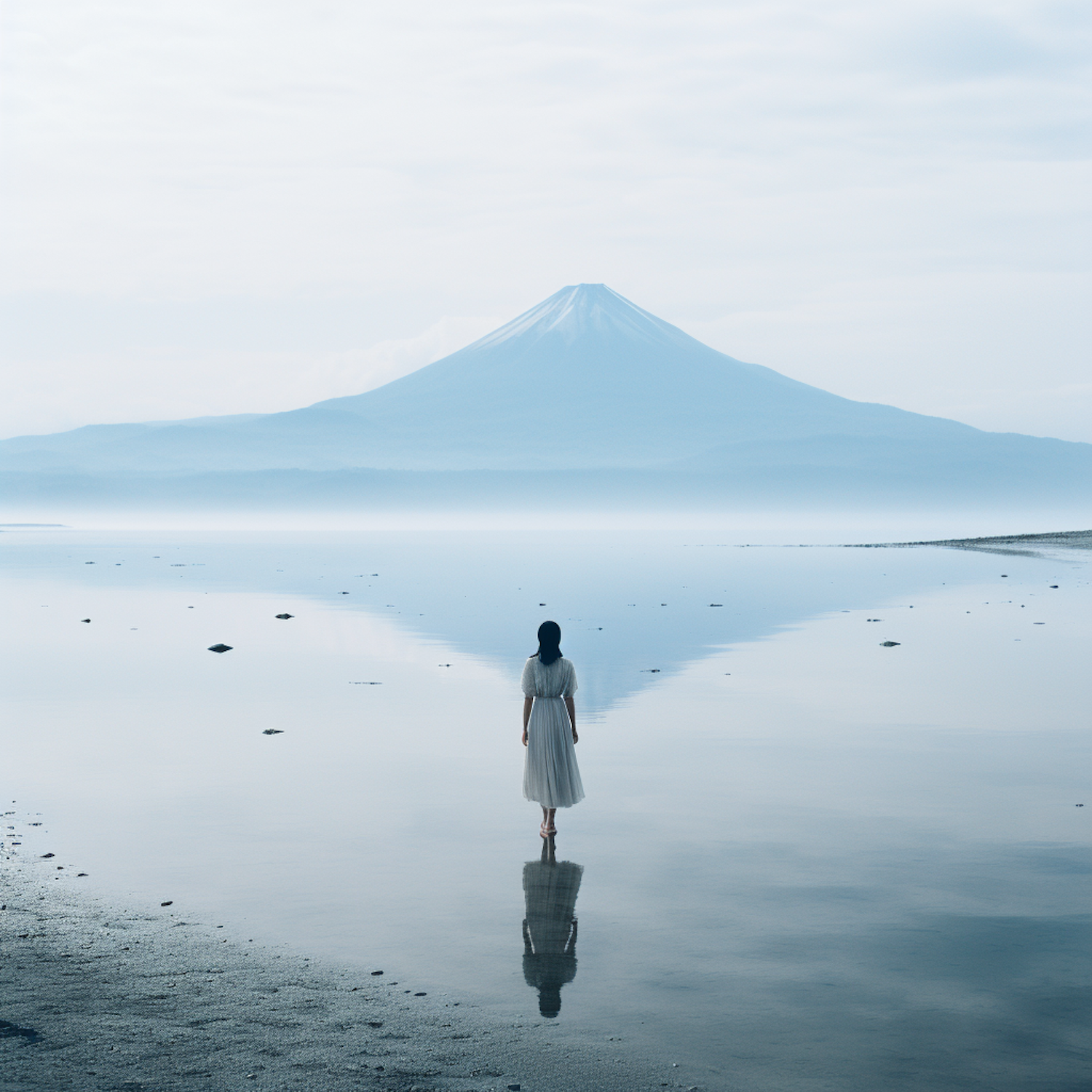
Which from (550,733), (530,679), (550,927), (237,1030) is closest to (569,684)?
(530,679)

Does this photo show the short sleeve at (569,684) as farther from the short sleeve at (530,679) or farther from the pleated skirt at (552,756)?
the short sleeve at (530,679)

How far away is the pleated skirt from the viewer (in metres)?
11.7

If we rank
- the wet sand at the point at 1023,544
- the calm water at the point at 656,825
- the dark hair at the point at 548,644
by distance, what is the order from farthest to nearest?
1. the wet sand at the point at 1023,544
2. the dark hair at the point at 548,644
3. the calm water at the point at 656,825

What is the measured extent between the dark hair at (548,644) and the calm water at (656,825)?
5.06 ft

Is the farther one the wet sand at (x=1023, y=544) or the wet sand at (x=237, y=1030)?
the wet sand at (x=1023, y=544)

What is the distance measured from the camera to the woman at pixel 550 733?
459 inches

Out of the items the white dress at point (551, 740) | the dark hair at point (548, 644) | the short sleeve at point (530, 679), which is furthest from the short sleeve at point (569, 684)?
the short sleeve at point (530, 679)

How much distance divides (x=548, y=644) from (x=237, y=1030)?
5.01 metres

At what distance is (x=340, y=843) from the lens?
11.5 meters

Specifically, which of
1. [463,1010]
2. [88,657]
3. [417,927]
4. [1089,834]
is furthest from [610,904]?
[88,657]

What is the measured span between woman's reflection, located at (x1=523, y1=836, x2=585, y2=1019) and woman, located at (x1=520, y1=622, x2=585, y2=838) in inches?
18.0

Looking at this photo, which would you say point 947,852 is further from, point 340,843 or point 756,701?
point 756,701

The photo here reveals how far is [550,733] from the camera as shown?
1170 centimetres

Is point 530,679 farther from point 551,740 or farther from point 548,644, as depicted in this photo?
point 551,740
